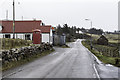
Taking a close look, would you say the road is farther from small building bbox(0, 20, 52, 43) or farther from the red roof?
the red roof

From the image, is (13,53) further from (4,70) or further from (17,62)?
(4,70)

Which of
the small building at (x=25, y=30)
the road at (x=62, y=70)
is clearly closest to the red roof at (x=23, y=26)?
the small building at (x=25, y=30)

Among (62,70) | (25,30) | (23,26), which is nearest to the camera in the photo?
(62,70)

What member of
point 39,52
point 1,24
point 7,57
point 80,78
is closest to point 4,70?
point 7,57

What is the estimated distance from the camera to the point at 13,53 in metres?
15.3

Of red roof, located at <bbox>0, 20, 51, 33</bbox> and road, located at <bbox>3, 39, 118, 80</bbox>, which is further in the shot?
red roof, located at <bbox>0, 20, 51, 33</bbox>

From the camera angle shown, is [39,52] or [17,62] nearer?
[17,62]

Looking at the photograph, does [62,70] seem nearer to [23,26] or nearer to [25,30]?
[25,30]

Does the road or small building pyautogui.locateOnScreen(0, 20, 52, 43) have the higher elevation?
small building pyautogui.locateOnScreen(0, 20, 52, 43)

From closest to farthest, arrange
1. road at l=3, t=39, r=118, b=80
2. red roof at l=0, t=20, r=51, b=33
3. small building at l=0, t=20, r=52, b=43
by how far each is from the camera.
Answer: road at l=3, t=39, r=118, b=80 < small building at l=0, t=20, r=52, b=43 < red roof at l=0, t=20, r=51, b=33

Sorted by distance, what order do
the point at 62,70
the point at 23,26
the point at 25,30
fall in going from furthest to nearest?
the point at 23,26 → the point at 25,30 → the point at 62,70

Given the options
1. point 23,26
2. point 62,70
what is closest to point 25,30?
point 23,26

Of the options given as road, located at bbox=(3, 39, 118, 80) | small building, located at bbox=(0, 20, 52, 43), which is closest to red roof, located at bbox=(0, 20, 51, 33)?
small building, located at bbox=(0, 20, 52, 43)

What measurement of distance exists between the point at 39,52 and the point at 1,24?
108 feet
